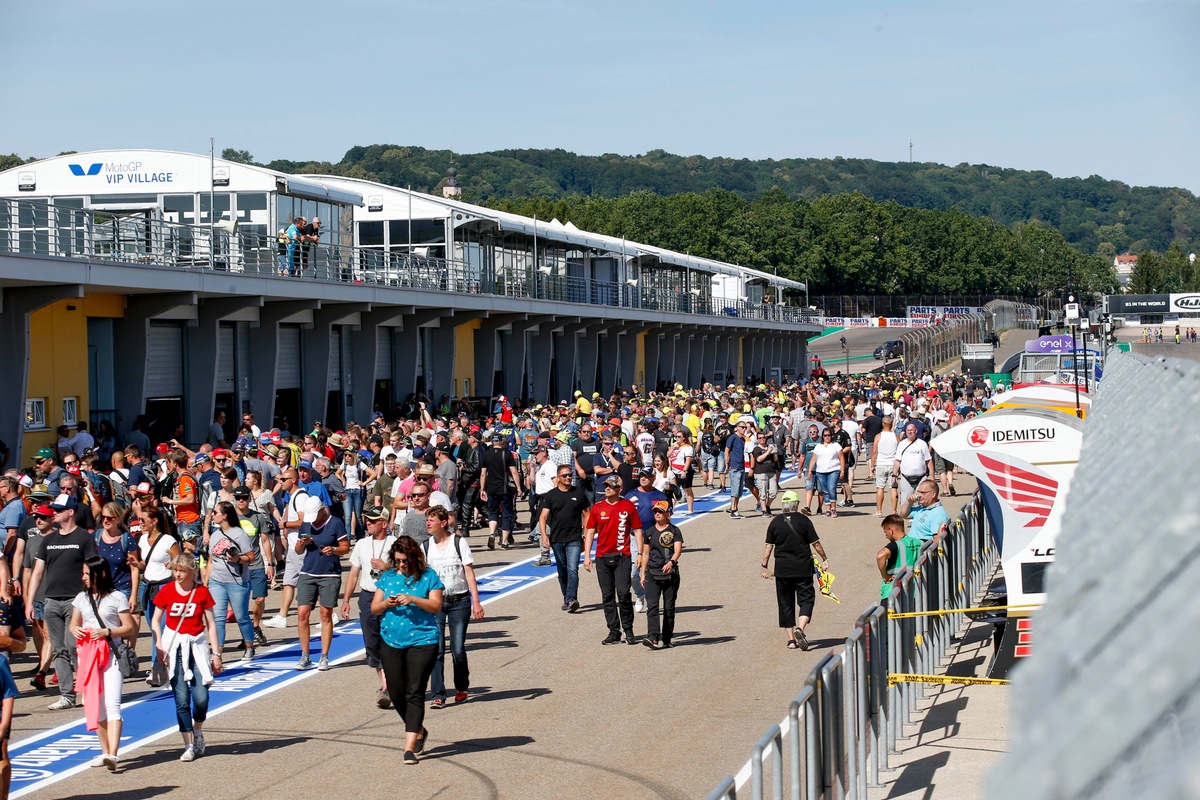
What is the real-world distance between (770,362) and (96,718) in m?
72.0

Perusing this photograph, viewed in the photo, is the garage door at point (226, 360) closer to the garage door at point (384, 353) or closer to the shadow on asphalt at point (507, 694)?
the garage door at point (384, 353)

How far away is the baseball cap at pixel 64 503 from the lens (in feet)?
39.9

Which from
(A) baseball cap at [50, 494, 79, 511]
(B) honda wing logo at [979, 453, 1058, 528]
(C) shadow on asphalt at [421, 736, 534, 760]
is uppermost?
(B) honda wing logo at [979, 453, 1058, 528]

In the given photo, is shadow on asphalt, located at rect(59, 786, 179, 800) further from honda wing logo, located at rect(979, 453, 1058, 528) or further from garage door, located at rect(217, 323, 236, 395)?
garage door, located at rect(217, 323, 236, 395)

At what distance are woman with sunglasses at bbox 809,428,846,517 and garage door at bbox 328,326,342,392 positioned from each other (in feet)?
48.9

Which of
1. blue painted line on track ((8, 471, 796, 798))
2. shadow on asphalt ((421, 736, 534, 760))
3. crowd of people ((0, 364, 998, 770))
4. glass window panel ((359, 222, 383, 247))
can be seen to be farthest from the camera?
glass window panel ((359, 222, 383, 247))

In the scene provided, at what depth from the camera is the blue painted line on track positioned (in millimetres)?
9883

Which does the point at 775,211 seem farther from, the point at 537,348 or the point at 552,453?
the point at 552,453

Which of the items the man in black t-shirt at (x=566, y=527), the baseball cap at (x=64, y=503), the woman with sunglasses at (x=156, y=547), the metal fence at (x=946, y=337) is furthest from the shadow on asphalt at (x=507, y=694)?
the metal fence at (x=946, y=337)

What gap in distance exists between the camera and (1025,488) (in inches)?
480

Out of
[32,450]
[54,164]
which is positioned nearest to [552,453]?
[32,450]

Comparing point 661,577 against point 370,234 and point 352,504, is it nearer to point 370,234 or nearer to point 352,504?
point 352,504

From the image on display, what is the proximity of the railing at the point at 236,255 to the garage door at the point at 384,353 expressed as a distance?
6.32 ft

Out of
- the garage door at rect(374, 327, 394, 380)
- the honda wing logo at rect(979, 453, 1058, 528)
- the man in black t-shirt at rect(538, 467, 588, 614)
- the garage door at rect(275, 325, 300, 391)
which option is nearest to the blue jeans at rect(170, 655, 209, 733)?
the man in black t-shirt at rect(538, 467, 588, 614)
